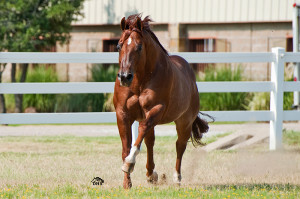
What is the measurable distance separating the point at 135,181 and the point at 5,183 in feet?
5.31

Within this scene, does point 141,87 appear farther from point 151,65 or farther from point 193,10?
point 193,10

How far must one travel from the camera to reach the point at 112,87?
11133mm

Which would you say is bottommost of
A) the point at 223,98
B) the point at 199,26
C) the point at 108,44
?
the point at 223,98

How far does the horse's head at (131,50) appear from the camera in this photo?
6.62m

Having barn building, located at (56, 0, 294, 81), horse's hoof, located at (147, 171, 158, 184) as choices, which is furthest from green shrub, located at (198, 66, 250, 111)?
horse's hoof, located at (147, 171, 158, 184)

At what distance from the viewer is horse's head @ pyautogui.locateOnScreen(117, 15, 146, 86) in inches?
261

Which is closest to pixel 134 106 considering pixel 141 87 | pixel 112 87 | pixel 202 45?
pixel 141 87

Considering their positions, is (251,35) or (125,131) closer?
(125,131)

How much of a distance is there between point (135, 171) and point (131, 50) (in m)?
2.81

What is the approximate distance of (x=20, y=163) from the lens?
985cm

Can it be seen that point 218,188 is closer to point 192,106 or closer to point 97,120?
point 192,106

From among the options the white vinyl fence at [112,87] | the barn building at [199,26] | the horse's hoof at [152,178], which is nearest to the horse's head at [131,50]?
the horse's hoof at [152,178]

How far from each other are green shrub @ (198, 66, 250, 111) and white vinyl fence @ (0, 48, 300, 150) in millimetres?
6787

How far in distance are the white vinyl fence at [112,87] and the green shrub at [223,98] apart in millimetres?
6787
